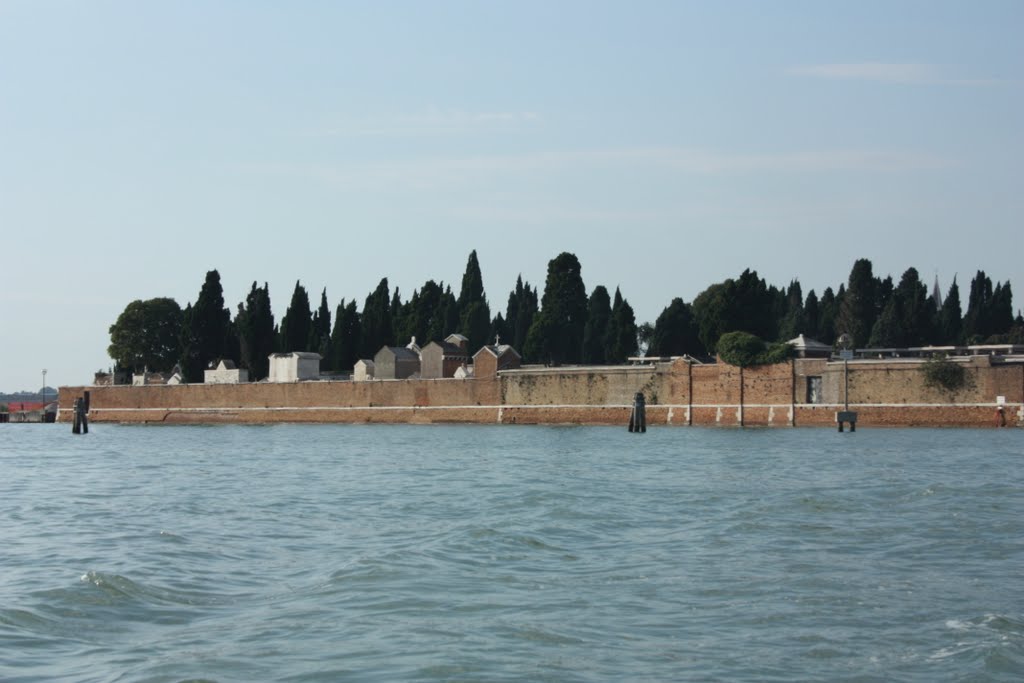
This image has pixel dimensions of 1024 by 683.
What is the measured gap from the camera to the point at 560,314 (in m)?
48.2

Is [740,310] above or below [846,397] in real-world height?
above

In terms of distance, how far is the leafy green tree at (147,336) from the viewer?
59.9 metres

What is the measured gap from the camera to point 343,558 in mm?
10391

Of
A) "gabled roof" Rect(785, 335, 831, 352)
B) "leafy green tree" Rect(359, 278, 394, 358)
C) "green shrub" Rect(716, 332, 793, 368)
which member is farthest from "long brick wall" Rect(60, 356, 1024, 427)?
"leafy green tree" Rect(359, 278, 394, 358)

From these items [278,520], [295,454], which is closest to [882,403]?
[295,454]

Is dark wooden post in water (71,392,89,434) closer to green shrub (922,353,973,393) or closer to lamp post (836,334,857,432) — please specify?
lamp post (836,334,857,432)

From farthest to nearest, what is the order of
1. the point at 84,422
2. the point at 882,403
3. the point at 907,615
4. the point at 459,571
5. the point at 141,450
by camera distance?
the point at 84,422 < the point at 882,403 < the point at 141,450 < the point at 459,571 < the point at 907,615

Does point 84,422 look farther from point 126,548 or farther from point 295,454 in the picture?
point 126,548

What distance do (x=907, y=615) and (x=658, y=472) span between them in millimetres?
11580

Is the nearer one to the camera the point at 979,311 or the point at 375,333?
the point at 979,311

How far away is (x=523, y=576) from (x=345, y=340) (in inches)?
1837

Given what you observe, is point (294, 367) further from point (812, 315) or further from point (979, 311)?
point (979, 311)

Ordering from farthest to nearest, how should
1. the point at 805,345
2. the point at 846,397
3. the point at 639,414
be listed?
the point at 805,345
the point at 639,414
the point at 846,397

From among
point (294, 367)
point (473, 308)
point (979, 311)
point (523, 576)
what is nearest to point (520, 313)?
point (473, 308)
